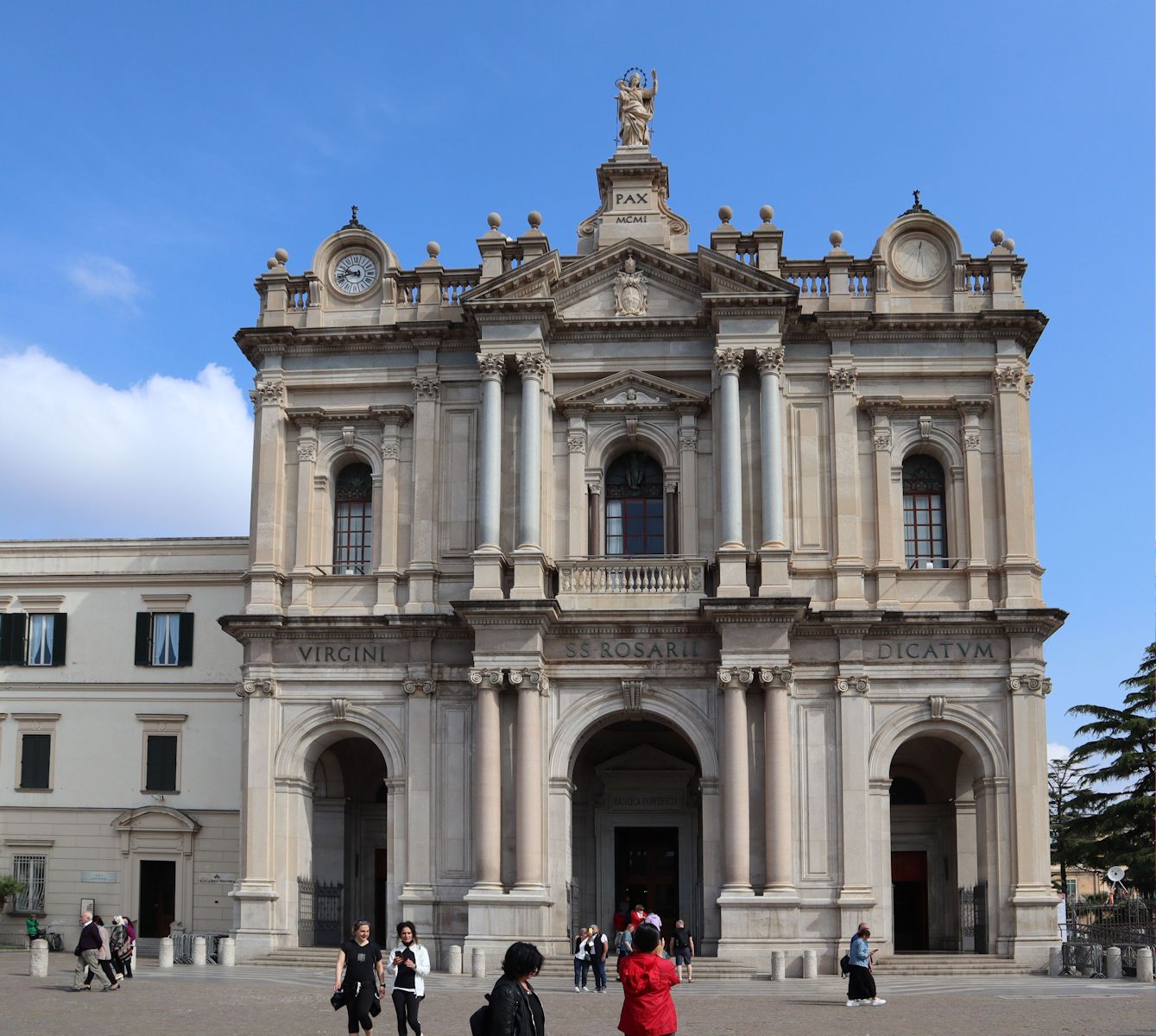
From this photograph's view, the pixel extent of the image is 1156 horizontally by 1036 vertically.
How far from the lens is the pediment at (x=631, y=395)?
43469 mm

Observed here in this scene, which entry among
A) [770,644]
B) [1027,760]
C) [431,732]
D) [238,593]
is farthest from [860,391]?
[238,593]

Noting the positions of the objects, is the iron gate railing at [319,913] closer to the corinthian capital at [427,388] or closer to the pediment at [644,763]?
the pediment at [644,763]

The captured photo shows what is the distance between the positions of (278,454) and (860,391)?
15.9 meters

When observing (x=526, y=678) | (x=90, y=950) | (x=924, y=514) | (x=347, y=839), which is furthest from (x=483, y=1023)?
(x=347, y=839)

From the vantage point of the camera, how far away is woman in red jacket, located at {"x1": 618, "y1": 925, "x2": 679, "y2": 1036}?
47.4 ft

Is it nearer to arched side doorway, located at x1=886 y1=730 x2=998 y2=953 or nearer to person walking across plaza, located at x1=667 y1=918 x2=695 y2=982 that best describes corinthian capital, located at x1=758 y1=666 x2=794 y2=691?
arched side doorway, located at x1=886 y1=730 x2=998 y2=953

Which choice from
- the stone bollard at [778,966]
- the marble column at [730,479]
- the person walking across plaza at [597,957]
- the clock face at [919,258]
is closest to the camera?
the person walking across plaza at [597,957]

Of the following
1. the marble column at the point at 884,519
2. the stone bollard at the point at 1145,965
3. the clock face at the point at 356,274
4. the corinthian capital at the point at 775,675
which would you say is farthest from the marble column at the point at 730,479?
the stone bollard at the point at 1145,965

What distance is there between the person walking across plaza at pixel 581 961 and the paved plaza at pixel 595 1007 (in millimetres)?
272

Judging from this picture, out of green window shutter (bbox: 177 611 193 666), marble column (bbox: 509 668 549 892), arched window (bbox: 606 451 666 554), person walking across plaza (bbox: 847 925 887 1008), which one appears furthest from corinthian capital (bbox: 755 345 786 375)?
green window shutter (bbox: 177 611 193 666)

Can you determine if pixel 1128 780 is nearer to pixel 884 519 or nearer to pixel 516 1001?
pixel 884 519

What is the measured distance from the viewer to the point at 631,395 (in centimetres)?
4369

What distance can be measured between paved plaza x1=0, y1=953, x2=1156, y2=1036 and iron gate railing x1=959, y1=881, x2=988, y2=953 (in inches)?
131

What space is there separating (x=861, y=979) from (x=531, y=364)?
18.6 m
